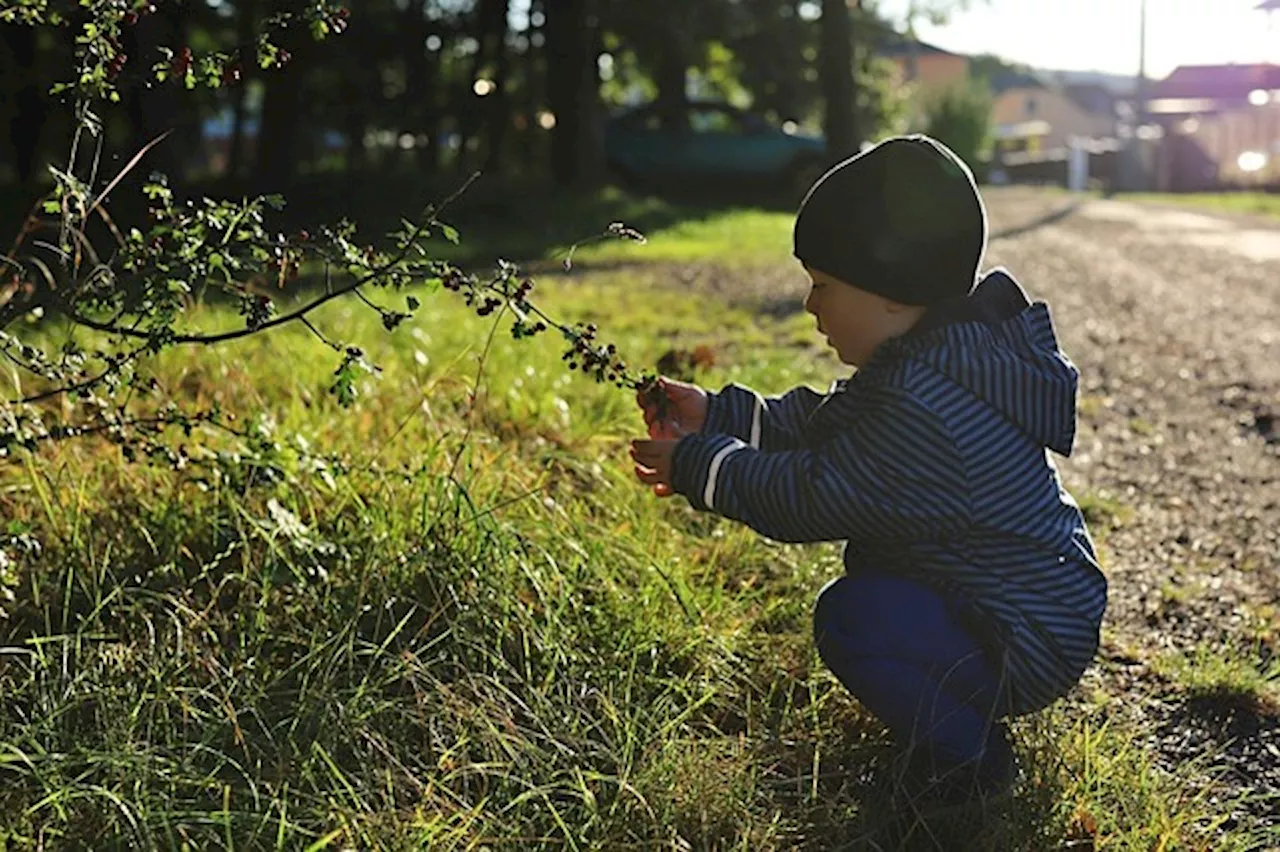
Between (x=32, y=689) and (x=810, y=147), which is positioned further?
(x=810, y=147)

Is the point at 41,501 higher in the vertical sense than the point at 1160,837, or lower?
higher

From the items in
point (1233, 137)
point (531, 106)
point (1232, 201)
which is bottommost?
point (1232, 201)

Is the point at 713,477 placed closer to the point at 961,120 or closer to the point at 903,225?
the point at 903,225

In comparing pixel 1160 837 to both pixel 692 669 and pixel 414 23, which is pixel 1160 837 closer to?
pixel 692 669

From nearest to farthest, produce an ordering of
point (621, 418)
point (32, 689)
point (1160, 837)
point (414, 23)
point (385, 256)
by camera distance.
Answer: point (1160, 837), point (32, 689), point (385, 256), point (621, 418), point (414, 23)

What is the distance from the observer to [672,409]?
2689mm

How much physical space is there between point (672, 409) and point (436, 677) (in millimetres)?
568

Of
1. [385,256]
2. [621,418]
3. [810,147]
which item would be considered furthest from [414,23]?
[385,256]

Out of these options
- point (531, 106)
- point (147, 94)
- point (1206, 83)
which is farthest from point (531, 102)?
point (1206, 83)

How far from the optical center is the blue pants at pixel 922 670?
7.47 feet

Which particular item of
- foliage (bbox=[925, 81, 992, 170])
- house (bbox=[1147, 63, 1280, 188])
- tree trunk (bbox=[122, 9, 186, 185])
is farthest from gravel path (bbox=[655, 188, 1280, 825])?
foliage (bbox=[925, 81, 992, 170])

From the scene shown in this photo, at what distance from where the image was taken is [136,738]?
222 centimetres

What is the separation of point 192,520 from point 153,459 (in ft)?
0.50

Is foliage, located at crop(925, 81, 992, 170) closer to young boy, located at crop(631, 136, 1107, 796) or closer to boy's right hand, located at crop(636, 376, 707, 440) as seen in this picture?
boy's right hand, located at crop(636, 376, 707, 440)
